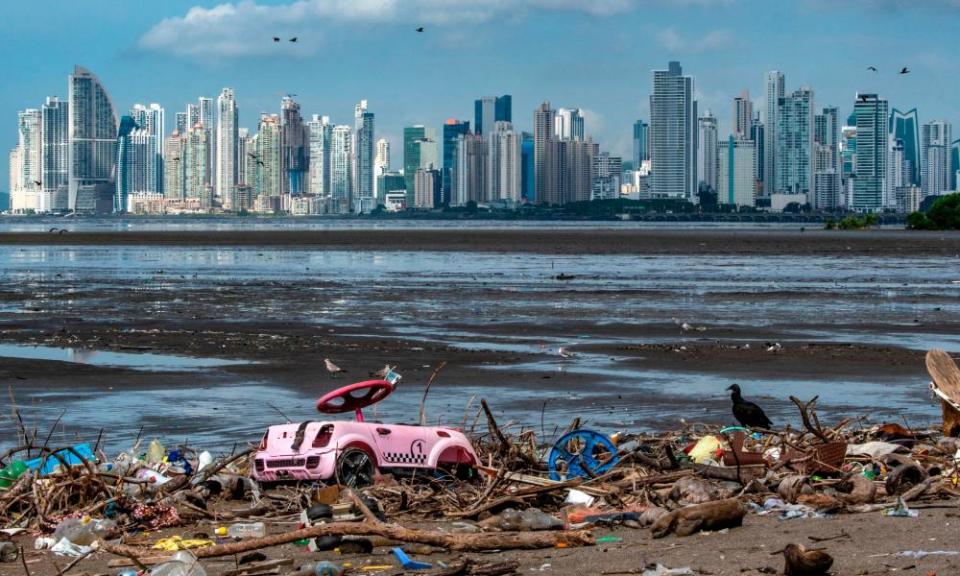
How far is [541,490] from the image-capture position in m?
9.49

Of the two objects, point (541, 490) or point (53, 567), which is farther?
point (541, 490)

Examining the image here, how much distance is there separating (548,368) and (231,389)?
15.9 feet

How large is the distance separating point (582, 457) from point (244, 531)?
8.70 ft

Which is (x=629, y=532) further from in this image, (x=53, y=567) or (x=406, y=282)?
(x=406, y=282)

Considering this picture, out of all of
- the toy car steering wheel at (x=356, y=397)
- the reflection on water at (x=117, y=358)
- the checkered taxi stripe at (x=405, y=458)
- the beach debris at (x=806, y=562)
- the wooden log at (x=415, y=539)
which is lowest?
the reflection on water at (x=117, y=358)

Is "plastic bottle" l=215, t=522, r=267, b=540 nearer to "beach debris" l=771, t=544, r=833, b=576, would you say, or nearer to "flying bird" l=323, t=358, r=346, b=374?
"beach debris" l=771, t=544, r=833, b=576

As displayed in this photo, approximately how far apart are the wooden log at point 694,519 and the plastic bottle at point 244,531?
96.0 inches

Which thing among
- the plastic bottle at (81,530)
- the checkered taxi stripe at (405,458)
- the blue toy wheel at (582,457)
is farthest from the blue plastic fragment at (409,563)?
the blue toy wheel at (582,457)

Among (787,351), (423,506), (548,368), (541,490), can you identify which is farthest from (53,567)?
(787,351)

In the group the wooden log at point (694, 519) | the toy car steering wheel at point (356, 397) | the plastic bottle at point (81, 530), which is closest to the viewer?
the wooden log at point (694, 519)

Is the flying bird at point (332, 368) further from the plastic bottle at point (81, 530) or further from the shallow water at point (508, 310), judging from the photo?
the plastic bottle at point (81, 530)

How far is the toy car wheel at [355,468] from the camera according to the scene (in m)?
Answer: 9.81

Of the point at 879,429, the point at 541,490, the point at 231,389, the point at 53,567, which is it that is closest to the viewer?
the point at 53,567

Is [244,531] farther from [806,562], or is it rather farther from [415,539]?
[806,562]
